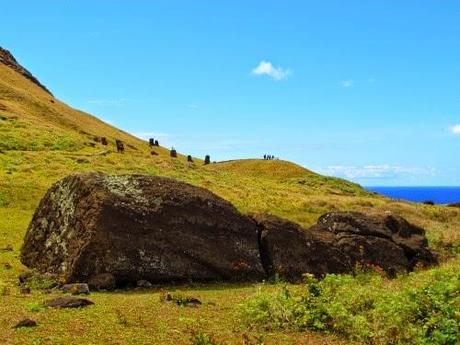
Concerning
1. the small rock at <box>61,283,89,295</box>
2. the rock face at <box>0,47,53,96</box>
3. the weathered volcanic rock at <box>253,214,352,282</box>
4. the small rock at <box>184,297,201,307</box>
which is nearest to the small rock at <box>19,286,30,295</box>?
the small rock at <box>61,283,89,295</box>

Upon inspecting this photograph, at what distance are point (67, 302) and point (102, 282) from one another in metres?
4.43

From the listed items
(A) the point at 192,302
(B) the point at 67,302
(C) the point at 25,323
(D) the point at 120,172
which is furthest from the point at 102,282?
(D) the point at 120,172

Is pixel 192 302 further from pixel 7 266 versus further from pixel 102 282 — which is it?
pixel 7 266

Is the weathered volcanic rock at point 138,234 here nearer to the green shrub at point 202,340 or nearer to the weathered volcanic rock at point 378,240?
the weathered volcanic rock at point 378,240

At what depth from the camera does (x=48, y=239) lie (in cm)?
2534

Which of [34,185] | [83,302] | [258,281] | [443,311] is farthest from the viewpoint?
[34,185]

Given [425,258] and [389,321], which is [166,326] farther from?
[425,258]

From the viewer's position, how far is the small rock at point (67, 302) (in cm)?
1716

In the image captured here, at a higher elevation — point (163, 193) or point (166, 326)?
point (163, 193)

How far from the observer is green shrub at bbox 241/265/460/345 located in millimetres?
13430

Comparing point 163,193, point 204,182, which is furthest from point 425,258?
point 204,182

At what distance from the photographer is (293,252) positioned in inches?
1048

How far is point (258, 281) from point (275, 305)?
Result: 336 inches

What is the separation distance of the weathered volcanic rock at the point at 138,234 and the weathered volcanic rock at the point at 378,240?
20.6ft
